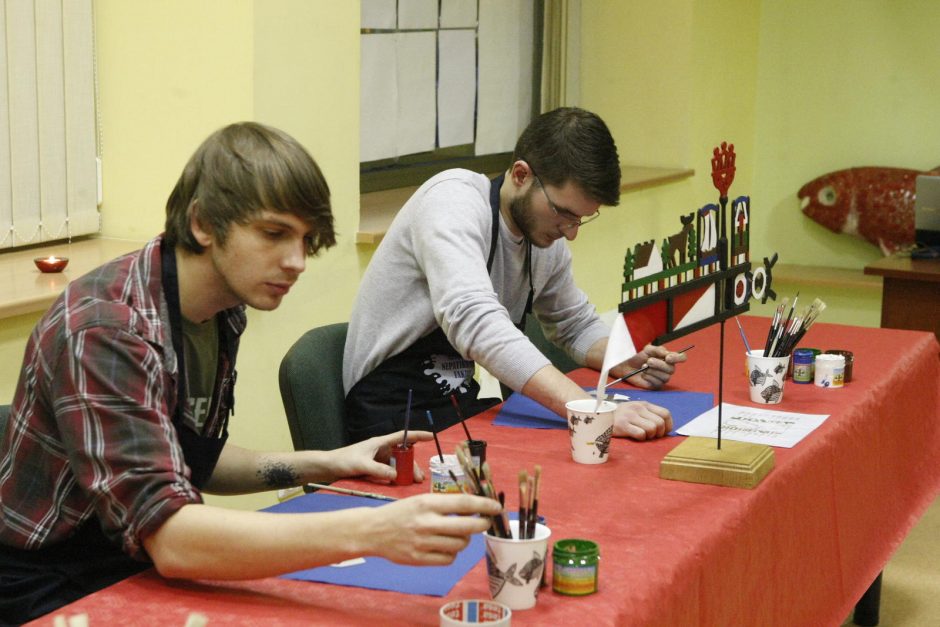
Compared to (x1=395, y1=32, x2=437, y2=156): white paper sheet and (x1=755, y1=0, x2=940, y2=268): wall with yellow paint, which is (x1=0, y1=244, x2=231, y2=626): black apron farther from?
(x1=755, y1=0, x2=940, y2=268): wall with yellow paint

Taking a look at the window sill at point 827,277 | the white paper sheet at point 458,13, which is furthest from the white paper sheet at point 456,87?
the window sill at point 827,277

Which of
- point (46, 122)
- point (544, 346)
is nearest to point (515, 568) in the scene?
point (544, 346)

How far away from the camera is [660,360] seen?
2.39 m

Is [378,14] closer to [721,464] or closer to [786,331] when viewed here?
[786,331]

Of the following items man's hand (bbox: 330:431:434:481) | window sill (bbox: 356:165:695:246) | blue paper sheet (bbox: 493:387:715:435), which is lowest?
blue paper sheet (bbox: 493:387:715:435)

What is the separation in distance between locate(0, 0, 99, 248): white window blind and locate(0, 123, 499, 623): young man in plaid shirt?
56.7 inches

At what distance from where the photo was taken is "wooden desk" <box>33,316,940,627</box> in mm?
1324

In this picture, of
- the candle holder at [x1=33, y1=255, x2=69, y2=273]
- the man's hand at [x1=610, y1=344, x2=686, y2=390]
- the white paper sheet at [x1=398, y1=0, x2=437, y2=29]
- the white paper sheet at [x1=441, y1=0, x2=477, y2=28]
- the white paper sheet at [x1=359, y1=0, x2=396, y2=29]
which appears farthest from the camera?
the white paper sheet at [x1=441, y1=0, x2=477, y2=28]

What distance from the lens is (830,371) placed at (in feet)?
7.86

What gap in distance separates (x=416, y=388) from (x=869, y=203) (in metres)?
3.52

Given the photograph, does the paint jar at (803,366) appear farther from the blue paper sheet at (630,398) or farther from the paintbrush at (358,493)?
the paintbrush at (358,493)

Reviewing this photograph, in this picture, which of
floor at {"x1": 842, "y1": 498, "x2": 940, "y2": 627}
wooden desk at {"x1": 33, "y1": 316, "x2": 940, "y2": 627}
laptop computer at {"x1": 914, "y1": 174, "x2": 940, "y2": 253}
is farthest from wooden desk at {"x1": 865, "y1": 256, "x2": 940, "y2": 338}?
wooden desk at {"x1": 33, "y1": 316, "x2": 940, "y2": 627}

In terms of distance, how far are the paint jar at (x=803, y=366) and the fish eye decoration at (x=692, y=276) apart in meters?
0.44

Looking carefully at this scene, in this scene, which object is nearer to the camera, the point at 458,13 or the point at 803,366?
the point at 803,366
